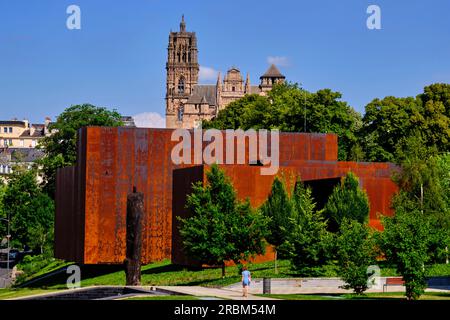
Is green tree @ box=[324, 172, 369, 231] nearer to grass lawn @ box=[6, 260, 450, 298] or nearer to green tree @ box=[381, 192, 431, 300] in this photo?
grass lawn @ box=[6, 260, 450, 298]

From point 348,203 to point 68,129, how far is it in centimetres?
5421

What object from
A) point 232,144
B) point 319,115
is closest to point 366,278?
point 232,144

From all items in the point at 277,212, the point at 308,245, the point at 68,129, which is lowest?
the point at 308,245

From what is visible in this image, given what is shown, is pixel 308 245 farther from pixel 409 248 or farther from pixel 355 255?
pixel 409 248

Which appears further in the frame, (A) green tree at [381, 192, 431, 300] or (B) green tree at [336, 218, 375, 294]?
(B) green tree at [336, 218, 375, 294]

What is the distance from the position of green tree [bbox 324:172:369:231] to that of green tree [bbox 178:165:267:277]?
16.1 feet

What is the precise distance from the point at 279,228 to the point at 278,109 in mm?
47463

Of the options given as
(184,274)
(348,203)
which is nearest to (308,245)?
(348,203)

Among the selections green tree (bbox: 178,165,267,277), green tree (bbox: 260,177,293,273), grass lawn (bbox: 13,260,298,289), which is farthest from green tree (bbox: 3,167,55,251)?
green tree (bbox: 178,165,267,277)

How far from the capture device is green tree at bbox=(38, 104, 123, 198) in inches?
4058

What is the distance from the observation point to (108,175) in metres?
65.2

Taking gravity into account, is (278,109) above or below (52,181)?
above

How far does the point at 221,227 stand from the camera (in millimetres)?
51156
